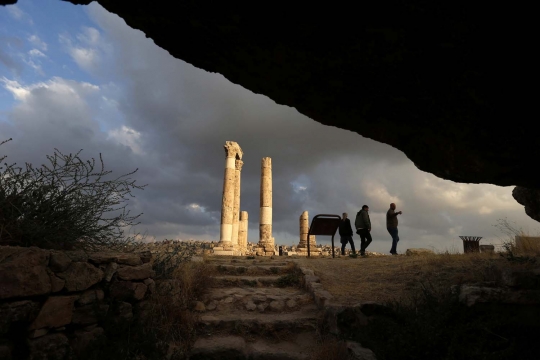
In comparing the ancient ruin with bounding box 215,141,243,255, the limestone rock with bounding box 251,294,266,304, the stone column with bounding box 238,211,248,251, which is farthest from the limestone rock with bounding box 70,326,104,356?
the stone column with bounding box 238,211,248,251

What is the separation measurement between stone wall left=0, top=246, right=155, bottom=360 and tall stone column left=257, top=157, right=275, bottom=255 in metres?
16.7

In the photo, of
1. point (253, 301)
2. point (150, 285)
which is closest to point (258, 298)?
point (253, 301)

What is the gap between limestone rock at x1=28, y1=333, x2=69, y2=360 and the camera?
11.1ft

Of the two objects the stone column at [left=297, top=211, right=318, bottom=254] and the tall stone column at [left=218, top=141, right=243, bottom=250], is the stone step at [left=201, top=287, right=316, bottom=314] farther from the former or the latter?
the stone column at [left=297, top=211, right=318, bottom=254]

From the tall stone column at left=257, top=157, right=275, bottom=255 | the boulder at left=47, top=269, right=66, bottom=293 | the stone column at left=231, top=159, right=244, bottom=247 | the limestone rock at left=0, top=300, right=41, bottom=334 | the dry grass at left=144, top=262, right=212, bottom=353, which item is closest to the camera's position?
the limestone rock at left=0, top=300, right=41, bottom=334

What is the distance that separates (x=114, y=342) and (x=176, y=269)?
101 inches

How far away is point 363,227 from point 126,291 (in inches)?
385

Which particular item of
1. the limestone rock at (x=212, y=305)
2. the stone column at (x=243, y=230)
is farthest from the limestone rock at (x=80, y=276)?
the stone column at (x=243, y=230)

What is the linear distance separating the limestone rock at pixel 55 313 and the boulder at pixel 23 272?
0.52ft

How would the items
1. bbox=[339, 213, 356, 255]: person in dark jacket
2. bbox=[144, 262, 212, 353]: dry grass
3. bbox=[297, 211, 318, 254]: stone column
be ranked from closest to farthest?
bbox=[144, 262, 212, 353]: dry grass
bbox=[339, 213, 356, 255]: person in dark jacket
bbox=[297, 211, 318, 254]: stone column

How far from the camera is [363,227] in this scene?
12898mm

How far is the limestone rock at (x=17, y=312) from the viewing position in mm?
3191

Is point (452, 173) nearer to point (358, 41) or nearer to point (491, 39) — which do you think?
point (491, 39)

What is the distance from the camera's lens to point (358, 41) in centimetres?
287
